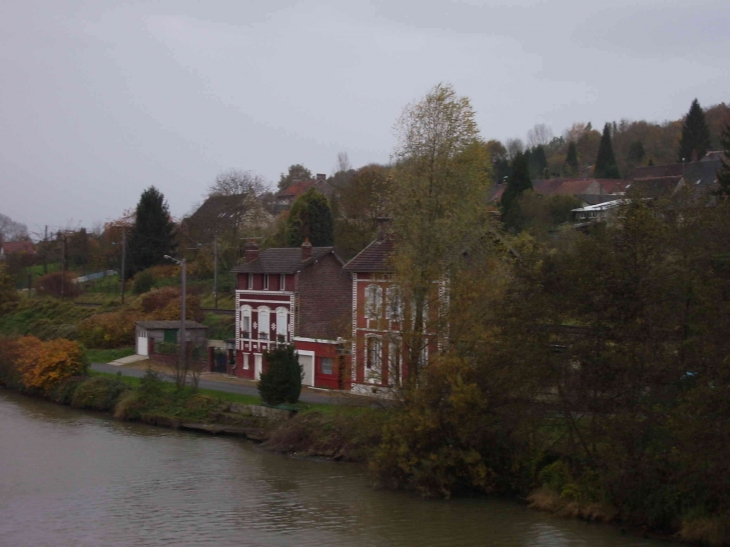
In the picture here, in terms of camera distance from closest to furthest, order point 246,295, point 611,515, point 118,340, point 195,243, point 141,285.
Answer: point 611,515, point 246,295, point 118,340, point 141,285, point 195,243

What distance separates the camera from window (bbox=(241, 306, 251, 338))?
42469 mm

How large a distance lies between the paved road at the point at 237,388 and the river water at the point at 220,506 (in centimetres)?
265

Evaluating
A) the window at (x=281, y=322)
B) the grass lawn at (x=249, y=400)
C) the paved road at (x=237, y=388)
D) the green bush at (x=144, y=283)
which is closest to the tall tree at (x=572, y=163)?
the green bush at (x=144, y=283)

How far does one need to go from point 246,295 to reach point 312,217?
13904 millimetres

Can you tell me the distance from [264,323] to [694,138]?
6333 cm

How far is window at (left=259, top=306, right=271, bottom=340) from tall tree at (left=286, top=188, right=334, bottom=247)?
532 inches

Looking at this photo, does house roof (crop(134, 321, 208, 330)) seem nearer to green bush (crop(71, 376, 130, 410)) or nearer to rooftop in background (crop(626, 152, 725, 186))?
green bush (crop(71, 376, 130, 410))

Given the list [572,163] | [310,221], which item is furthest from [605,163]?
[310,221]

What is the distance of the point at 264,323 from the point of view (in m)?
41.6

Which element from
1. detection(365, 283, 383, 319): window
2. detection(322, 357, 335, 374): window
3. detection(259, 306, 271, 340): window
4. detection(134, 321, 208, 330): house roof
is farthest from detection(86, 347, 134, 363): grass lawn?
detection(365, 283, 383, 319): window

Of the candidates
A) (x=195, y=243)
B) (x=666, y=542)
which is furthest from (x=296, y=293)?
(x=195, y=243)

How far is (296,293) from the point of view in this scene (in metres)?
39.8

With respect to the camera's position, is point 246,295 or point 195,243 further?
point 195,243

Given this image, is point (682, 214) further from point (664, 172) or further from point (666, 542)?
point (664, 172)
